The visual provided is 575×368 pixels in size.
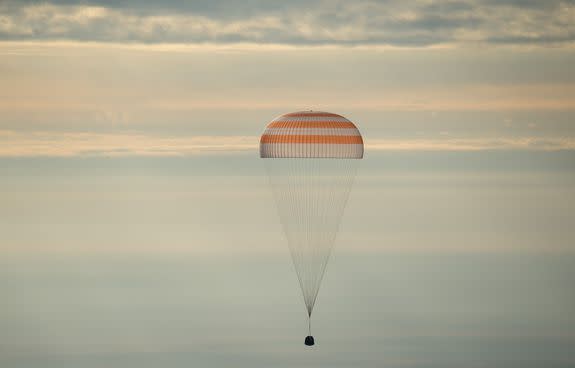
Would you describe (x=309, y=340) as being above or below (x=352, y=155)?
below

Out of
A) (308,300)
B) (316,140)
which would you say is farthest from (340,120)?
(308,300)

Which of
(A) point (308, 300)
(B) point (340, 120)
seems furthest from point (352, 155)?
(A) point (308, 300)

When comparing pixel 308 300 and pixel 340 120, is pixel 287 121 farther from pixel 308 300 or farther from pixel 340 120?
pixel 308 300

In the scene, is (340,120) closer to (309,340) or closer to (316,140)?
(316,140)

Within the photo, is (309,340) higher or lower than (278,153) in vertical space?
lower

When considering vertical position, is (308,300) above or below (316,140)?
below

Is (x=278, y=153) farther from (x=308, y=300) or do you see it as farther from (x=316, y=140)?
(x=308, y=300)
